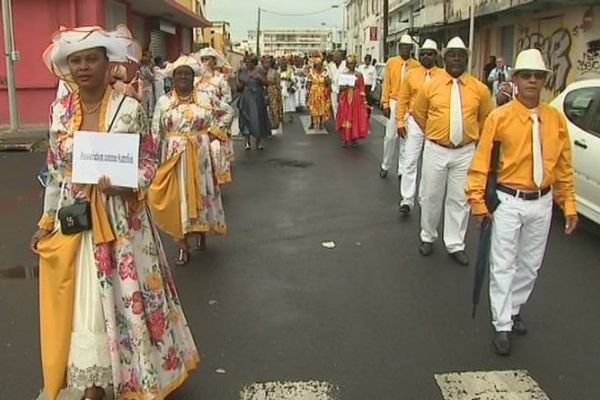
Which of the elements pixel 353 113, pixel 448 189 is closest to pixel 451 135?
pixel 448 189

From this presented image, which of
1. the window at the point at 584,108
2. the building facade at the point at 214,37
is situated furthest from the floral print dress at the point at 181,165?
the building facade at the point at 214,37

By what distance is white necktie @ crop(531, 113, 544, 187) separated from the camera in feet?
14.9

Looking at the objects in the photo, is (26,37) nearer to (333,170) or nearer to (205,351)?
(333,170)

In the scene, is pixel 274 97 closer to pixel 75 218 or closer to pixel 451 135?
pixel 451 135

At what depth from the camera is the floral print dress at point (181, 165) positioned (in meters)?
6.70

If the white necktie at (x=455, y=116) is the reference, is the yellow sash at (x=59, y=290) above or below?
below

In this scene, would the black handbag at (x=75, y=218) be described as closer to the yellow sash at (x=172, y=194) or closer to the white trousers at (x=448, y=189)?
the yellow sash at (x=172, y=194)

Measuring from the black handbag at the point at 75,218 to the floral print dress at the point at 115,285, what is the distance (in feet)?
0.19

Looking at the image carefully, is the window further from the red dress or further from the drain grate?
the red dress

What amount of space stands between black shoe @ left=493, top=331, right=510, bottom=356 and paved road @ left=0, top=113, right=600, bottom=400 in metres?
0.06

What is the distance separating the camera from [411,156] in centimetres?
855

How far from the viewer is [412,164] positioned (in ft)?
28.2

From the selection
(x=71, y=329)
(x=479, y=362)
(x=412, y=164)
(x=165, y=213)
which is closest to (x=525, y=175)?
(x=479, y=362)

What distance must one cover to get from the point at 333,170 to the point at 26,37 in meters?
9.61
